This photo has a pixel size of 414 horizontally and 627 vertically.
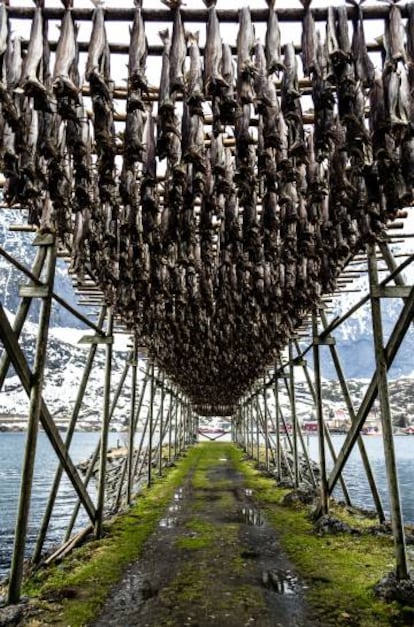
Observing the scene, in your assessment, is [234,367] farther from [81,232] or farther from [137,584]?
[81,232]

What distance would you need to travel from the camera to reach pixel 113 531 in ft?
42.5

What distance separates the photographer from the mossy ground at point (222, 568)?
23.9 feet

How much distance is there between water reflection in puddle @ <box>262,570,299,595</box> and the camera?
8195 mm

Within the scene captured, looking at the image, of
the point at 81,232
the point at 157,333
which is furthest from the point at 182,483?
the point at 81,232

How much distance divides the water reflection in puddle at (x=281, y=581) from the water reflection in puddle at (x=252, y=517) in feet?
15.2

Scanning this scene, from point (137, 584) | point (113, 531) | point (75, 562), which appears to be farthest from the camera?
point (113, 531)

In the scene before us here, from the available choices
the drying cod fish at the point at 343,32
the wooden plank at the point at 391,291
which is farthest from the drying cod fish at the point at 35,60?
the wooden plank at the point at 391,291

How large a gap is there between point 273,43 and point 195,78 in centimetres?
78

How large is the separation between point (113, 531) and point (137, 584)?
15.1ft

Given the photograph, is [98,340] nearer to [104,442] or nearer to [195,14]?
[104,442]

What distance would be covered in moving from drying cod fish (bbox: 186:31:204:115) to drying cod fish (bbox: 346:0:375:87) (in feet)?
4.74

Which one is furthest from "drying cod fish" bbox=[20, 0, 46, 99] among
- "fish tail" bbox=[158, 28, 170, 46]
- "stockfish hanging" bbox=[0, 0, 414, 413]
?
"fish tail" bbox=[158, 28, 170, 46]

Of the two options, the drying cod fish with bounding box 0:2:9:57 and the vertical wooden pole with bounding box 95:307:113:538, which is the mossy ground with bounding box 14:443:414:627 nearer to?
the vertical wooden pole with bounding box 95:307:113:538

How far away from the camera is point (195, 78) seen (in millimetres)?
4660
